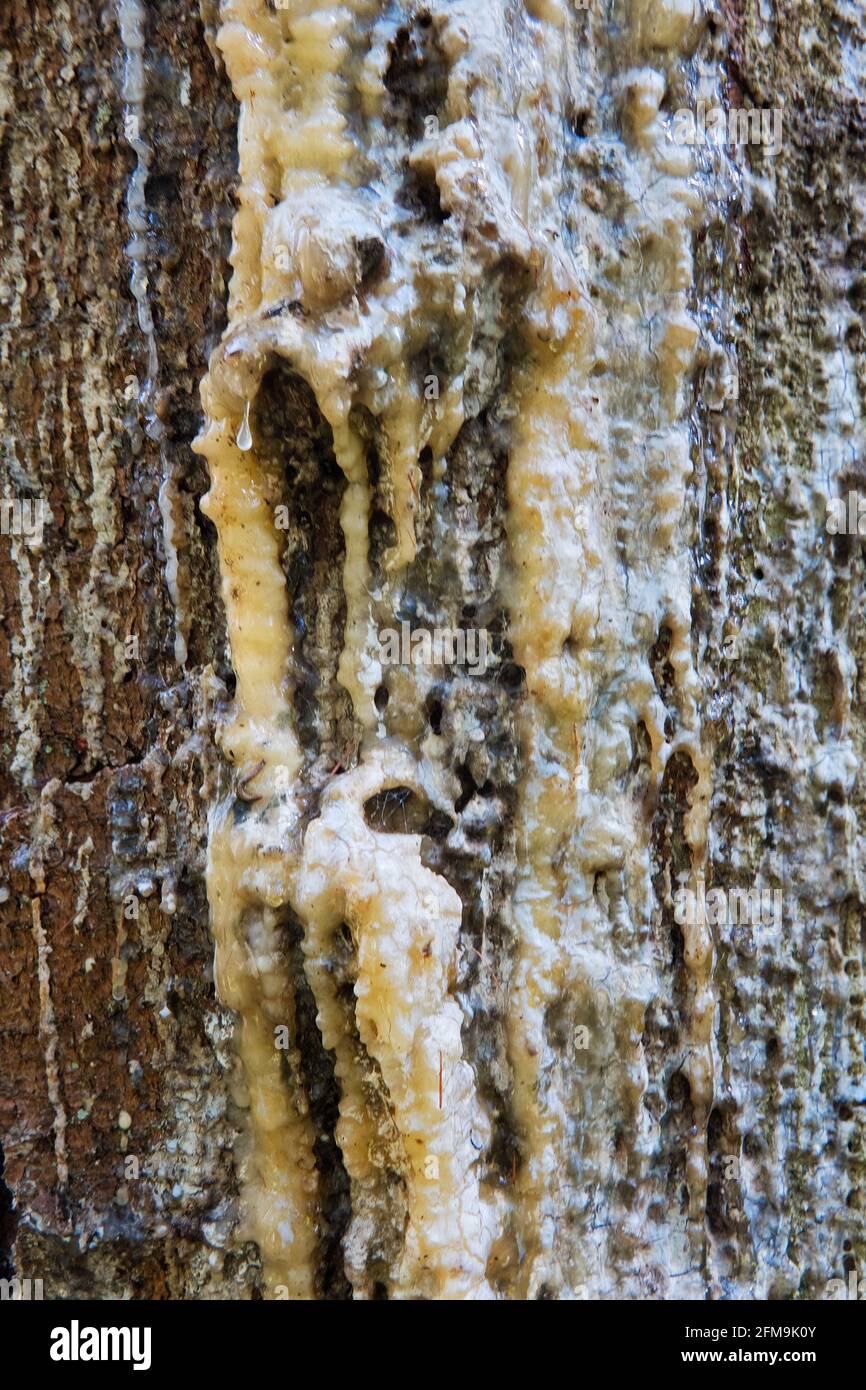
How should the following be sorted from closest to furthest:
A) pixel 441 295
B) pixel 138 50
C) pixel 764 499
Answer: pixel 441 295 → pixel 138 50 → pixel 764 499

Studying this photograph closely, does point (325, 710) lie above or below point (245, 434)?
below

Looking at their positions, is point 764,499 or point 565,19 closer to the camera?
point 565,19
